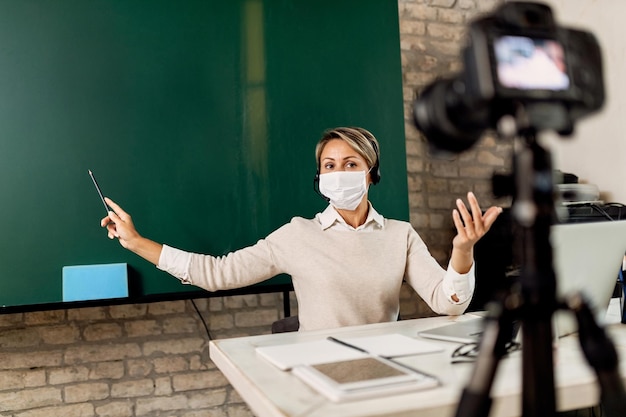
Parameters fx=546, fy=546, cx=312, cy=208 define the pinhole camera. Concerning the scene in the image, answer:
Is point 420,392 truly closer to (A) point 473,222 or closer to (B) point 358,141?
(A) point 473,222

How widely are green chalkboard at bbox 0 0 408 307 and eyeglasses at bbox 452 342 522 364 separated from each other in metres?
1.35

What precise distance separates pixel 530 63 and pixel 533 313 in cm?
26

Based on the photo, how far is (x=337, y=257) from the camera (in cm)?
187

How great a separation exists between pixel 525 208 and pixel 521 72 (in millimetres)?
139

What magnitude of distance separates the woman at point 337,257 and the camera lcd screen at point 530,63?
1202mm

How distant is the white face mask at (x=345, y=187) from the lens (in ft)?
6.30

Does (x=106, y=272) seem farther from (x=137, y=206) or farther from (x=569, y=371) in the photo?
(x=569, y=371)

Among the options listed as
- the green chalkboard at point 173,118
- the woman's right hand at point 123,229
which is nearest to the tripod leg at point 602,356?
the woman's right hand at point 123,229

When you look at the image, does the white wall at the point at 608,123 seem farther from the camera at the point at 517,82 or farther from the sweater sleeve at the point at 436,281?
the camera at the point at 517,82

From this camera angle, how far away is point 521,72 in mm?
557

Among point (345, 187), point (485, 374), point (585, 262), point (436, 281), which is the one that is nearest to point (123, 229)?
point (345, 187)

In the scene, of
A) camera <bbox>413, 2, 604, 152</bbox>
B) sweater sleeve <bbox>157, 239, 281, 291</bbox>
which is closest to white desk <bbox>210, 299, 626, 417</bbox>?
camera <bbox>413, 2, 604, 152</bbox>

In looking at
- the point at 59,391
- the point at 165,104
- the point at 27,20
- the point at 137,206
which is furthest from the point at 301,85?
Result: the point at 59,391

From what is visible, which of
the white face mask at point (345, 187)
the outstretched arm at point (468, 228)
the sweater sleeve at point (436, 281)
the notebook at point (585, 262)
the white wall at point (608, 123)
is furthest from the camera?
the white wall at point (608, 123)
